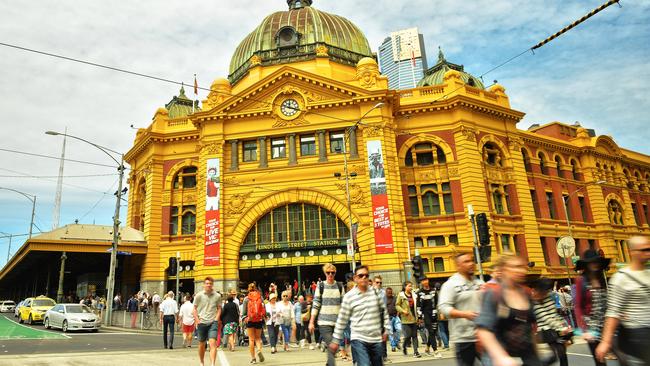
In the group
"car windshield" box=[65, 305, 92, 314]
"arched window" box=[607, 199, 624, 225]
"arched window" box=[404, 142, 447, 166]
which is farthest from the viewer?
"arched window" box=[607, 199, 624, 225]

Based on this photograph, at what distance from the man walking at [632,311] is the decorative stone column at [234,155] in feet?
102

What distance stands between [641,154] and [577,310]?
5525cm

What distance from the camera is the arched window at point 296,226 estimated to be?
3288cm

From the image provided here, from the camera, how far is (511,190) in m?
36.5

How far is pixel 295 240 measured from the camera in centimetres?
3306

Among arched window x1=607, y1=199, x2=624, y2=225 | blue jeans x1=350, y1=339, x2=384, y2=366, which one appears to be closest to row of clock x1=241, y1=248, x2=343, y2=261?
blue jeans x1=350, y1=339, x2=384, y2=366

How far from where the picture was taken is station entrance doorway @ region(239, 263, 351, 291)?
113ft

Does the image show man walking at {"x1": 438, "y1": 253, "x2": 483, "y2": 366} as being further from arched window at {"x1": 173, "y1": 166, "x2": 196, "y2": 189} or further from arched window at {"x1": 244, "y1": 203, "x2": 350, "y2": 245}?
arched window at {"x1": 173, "y1": 166, "x2": 196, "y2": 189}

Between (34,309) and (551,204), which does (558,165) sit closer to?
(551,204)

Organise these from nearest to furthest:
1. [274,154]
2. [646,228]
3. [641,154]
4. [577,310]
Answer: [577,310] → [274,154] → [646,228] → [641,154]

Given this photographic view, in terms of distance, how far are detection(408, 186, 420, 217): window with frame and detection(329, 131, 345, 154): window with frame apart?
6.28m

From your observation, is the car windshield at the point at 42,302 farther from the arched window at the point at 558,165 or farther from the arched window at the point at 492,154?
the arched window at the point at 558,165

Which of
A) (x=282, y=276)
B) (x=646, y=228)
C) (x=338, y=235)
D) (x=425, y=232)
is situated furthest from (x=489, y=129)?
(x=646, y=228)

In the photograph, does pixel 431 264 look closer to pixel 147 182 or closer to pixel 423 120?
pixel 423 120
